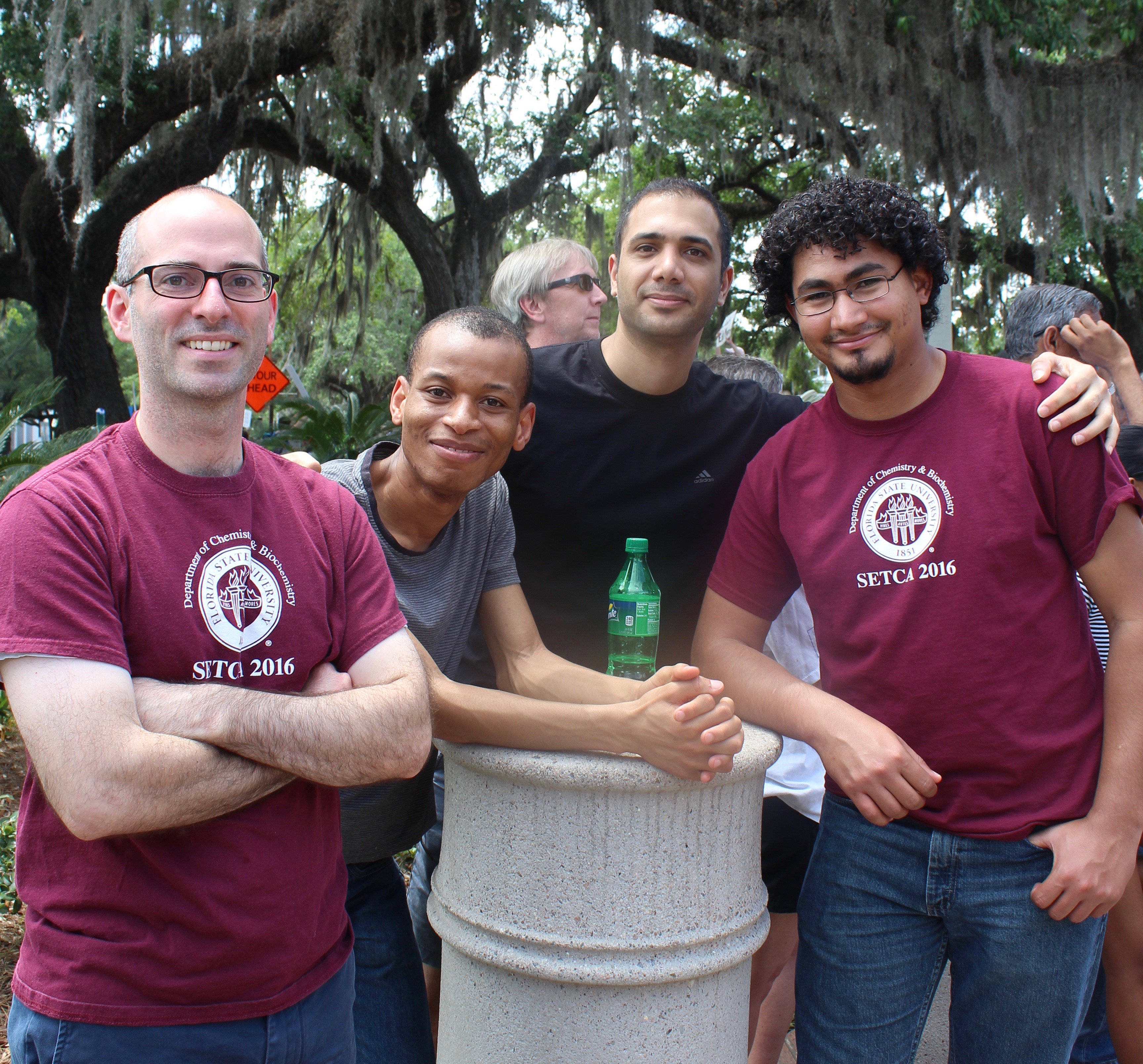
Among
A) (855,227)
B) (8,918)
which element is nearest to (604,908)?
(855,227)

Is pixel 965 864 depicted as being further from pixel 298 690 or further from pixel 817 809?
pixel 298 690

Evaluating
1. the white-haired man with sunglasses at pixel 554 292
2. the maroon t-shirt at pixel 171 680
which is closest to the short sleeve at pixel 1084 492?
the maroon t-shirt at pixel 171 680

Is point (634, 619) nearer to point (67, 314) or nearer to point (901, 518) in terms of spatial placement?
point (901, 518)

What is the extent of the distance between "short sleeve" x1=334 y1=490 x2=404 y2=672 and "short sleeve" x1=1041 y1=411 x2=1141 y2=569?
140cm

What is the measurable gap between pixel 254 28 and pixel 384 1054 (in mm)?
9079

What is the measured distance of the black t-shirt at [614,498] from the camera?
296 cm

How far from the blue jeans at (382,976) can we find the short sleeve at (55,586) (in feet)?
4.18

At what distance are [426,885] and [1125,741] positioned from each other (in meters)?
2.12

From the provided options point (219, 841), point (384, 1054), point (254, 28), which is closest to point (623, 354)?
point (219, 841)

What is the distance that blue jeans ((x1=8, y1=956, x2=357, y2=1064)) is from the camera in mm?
1641

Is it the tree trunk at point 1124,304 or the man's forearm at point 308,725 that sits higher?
the tree trunk at point 1124,304

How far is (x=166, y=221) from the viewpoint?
1944mm

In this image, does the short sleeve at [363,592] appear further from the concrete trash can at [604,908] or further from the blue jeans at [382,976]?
the blue jeans at [382,976]

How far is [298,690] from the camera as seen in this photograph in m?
1.91
